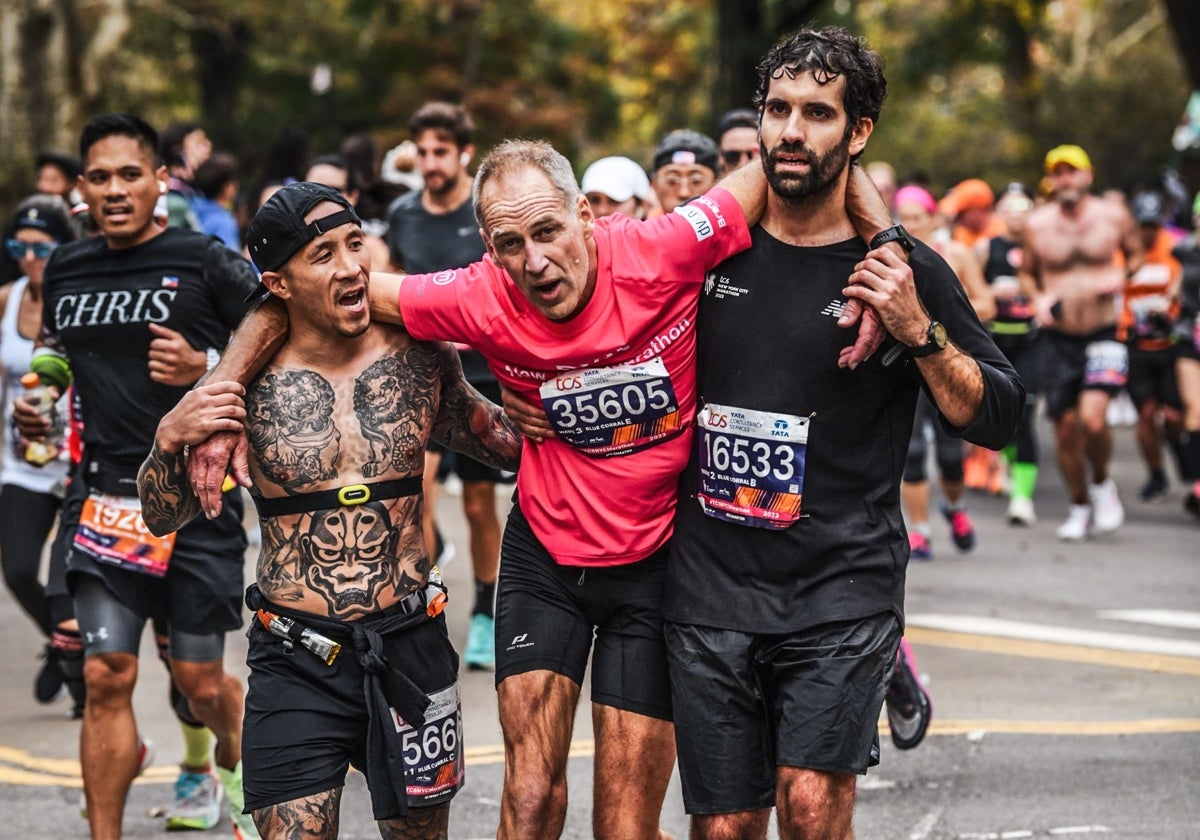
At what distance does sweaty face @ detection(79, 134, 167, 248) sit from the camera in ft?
18.2

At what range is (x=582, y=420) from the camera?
440 centimetres

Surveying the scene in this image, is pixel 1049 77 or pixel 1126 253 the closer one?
pixel 1126 253

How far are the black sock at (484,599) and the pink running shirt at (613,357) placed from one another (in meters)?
3.52

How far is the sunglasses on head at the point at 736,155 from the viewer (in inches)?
315

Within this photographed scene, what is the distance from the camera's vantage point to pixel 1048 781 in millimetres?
6188

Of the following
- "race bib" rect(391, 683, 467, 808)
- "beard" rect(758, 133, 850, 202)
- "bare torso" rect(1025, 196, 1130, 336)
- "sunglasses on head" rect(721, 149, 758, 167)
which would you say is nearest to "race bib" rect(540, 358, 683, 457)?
"beard" rect(758, 133, 850, 202)

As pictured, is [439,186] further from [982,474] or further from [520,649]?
[982,474]

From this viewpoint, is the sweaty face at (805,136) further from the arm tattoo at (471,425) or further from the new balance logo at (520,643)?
the new balance logo at (520,643)

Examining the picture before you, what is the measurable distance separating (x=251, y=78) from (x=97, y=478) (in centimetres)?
2522

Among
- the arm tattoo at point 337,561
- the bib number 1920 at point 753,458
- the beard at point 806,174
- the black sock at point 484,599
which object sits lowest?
the black sock at point 484,599

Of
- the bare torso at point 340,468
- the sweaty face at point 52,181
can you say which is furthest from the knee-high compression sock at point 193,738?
the sweaty face at point 52,181

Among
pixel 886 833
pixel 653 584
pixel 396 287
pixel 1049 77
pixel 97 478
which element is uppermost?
pixel 1049 77

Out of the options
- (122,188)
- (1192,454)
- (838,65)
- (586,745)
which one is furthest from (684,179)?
(1192,454)

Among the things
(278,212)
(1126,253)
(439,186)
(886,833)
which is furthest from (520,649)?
(1126,253)
